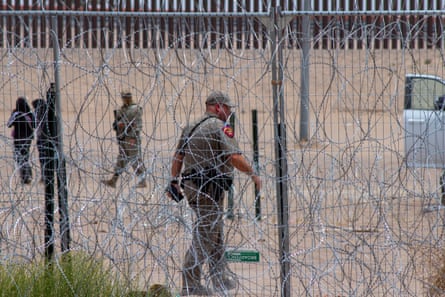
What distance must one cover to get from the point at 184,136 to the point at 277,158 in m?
0.92

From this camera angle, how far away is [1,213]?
5355mm

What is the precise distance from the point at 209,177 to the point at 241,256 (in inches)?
26.9

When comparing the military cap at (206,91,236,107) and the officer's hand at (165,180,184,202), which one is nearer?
the officer's hand at (165,180,184,202)

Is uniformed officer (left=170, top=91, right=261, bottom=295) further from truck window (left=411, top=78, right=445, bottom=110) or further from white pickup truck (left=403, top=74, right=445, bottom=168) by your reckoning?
truck window (left=411, top=78, right=445, bottom=110)

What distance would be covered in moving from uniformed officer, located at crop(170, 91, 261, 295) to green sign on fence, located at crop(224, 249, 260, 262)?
2.2 inches

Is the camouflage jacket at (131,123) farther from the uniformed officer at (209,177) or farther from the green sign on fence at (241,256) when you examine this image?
the green sign on fence at (241,256)

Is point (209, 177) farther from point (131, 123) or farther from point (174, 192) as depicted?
point (131, 123)

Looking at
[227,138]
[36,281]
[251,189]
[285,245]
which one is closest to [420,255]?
[285,245]

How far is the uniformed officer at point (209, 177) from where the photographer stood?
532 centimetres

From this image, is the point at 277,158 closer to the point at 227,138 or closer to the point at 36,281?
the point at 227,138

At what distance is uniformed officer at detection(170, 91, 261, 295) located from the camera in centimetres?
532

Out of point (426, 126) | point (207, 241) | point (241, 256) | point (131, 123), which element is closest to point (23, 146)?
point (131, 123)

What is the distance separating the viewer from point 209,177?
221 inches

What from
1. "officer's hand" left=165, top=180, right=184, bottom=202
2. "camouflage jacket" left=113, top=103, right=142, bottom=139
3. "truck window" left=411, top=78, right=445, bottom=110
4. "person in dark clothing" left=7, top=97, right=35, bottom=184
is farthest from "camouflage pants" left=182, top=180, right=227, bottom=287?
"truck window" left=411, top=78, right=445, bottom=110
